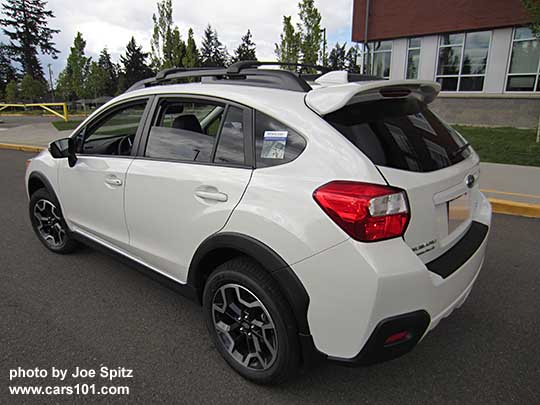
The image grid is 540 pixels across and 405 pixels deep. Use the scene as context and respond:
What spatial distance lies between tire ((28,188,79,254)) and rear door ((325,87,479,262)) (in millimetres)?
3056

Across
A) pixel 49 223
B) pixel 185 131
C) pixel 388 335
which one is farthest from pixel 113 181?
pixel 388 335

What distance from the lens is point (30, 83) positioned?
45.7 m

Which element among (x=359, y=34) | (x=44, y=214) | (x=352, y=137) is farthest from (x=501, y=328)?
(x=359, y=34)

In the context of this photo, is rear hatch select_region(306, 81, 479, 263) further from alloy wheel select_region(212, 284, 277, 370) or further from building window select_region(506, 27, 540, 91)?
building window select_region(506, 27, 540, 91)

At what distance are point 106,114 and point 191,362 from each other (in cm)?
213

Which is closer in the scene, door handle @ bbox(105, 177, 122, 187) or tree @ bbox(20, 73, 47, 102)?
door handle @ bbox(105, 177, 122, 187)

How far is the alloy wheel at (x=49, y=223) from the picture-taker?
3.86 m

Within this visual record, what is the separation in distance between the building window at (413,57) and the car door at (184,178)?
15.5 m

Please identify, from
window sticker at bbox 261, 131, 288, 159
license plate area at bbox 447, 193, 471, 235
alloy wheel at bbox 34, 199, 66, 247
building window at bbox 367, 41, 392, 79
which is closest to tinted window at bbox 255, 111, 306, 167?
window sticker at bbox 261, 131, 288, 159

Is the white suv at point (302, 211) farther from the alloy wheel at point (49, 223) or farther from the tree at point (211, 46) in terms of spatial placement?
the tree at point (211, 46)

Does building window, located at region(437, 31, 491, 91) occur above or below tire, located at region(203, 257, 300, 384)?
above

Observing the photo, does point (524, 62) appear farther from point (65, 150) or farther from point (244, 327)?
point (244, 327)

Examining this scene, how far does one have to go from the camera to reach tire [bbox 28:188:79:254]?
3.78 metres

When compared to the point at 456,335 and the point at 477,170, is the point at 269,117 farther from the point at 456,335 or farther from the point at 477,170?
the point at 456,335
